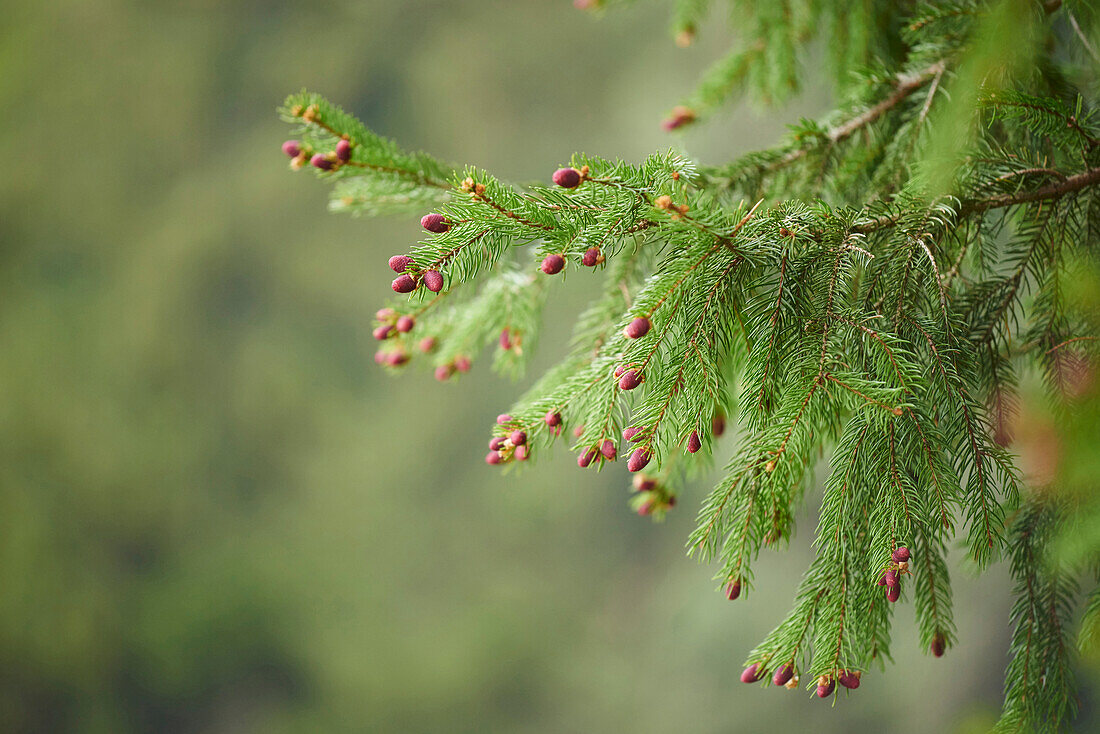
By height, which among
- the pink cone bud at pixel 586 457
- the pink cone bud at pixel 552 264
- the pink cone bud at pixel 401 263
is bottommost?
the pink cone bud at pixel 586 457

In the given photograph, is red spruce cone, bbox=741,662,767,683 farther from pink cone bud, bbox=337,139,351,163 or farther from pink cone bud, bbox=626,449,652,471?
pink cone bud, bbox=337,139,351,163

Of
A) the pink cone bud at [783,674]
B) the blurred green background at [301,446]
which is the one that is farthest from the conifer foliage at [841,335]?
the blurred green background at [301,446]

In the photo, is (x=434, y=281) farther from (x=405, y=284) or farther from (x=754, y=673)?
(x=754, y=673)

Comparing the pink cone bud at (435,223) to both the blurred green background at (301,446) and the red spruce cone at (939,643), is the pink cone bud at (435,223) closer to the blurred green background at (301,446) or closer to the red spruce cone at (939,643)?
the red spruce cone at (939,643)

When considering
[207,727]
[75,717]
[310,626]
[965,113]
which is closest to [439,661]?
[310,626]

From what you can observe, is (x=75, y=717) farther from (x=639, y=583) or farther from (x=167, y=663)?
(x=639, y=583)

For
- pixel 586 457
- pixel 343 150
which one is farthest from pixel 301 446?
pixel 586 457
